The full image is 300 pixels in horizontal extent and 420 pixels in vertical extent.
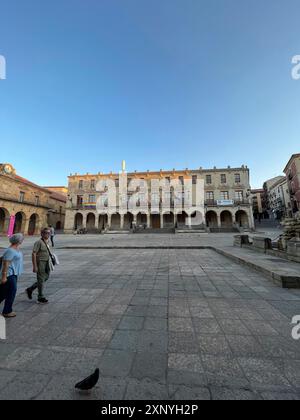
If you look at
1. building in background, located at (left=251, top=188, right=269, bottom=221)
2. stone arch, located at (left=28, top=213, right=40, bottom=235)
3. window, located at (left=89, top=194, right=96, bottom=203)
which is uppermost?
building in background, located at (left=251, top=188, right=269, bottom=221)

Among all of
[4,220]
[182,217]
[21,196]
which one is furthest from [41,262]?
[182,217]

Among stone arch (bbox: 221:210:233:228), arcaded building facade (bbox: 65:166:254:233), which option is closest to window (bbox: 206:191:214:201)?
arcaded building facade (bbox: 65:166:254:233)

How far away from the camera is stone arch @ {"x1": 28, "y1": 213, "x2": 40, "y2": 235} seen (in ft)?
103

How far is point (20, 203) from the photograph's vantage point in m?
27.4

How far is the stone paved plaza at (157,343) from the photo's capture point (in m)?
1.59

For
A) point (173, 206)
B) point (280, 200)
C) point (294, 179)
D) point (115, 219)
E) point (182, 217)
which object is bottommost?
point (115, 219)

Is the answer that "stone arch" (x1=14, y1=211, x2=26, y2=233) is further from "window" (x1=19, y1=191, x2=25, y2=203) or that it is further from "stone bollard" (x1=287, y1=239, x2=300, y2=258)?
"stone bollard" (x1=287, y1=239, x2=300, y2=258)

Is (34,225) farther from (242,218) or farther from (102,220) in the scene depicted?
(242,218)

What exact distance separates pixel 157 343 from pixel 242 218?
3606 cm

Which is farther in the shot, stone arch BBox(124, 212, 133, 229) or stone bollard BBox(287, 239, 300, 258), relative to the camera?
stone arch BBox(124, 212, 133, 229)

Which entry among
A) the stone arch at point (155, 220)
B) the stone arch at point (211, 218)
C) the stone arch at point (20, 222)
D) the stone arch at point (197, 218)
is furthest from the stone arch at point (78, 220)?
the stone arch at point (211, 218)

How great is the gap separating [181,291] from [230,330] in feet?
A: 5.23
